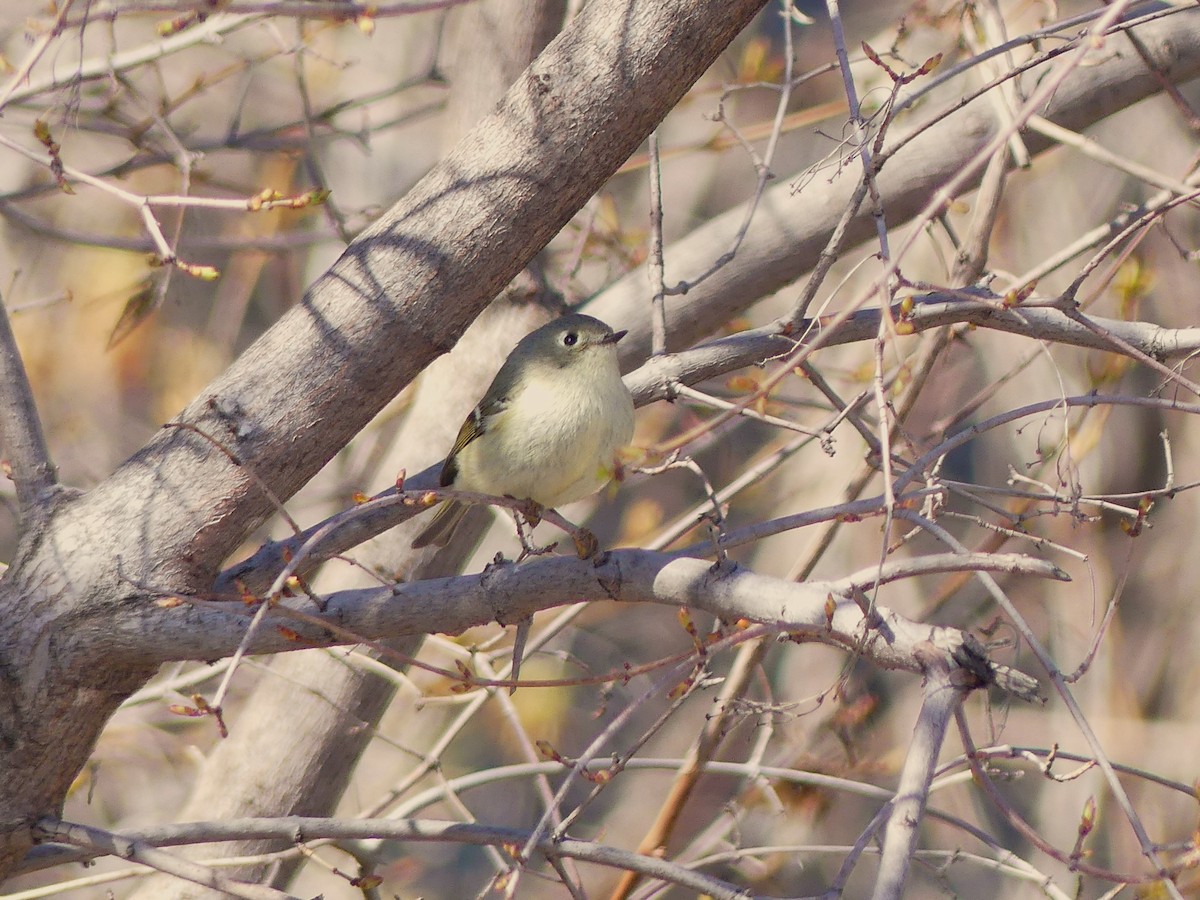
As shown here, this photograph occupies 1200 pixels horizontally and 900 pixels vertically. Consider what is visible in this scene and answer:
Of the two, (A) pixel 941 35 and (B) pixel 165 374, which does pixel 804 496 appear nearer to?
(A) pixel 941 35

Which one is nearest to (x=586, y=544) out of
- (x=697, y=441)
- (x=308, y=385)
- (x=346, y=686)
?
(x=308, y=385)

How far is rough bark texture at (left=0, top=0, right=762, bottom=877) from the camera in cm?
234

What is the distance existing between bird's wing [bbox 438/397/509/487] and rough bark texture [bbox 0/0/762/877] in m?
0.70

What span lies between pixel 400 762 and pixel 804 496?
2.31m

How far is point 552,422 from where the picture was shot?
2.90 meters

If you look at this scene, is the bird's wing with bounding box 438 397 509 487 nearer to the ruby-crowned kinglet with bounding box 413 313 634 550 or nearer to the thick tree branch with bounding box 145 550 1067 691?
the ruby-crowned kinglet with bounding box 413 313 634 550

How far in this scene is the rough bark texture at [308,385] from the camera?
2.34 metres

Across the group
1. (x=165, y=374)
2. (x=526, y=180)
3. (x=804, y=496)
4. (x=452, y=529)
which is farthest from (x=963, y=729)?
(x=165, y=374)

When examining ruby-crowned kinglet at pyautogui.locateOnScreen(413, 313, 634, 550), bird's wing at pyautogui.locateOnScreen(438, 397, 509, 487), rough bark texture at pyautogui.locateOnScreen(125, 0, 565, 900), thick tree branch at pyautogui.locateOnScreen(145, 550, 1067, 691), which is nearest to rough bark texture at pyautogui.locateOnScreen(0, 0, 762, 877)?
thick tree branch at pyautogui.locateOnScreen(145, 550, 1067, 691)

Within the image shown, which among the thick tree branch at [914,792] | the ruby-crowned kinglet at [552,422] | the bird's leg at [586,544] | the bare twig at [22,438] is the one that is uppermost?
the ruby-crowned kinglet at [552,422]

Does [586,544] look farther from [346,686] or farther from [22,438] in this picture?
[346,686]

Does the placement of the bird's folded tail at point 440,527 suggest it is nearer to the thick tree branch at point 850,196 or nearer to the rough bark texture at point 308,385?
the thick tree branch at point 850,196

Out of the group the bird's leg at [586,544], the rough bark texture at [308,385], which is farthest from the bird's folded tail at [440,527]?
the bird's leg at [586,544]

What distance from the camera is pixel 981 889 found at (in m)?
6.61
